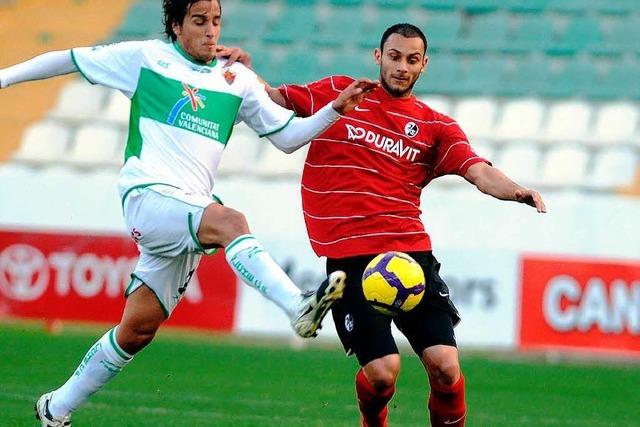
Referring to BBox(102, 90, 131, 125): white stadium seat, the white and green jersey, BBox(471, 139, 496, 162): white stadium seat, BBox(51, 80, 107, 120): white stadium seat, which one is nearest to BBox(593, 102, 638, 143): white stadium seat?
BBox(471, 139, 496, 162): white stadium seat

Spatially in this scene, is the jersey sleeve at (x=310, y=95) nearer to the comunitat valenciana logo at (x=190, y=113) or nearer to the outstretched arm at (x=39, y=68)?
the comunitat valenciana logo at (x=190, y=113)

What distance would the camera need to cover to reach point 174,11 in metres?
7.05

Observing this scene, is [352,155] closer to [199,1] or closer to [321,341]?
[199,1]

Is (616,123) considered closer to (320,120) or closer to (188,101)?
(320,120)

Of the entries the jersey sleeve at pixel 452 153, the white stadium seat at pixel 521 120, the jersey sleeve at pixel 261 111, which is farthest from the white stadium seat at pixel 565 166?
the jersey sleeve at pixel 261 111

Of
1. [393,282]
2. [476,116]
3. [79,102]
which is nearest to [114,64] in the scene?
[393,282]

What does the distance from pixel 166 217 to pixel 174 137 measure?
1.60ft

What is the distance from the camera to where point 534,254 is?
571 inches

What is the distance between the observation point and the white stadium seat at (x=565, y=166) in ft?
56.5

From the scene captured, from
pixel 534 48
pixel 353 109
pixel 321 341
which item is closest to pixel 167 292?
pixel 353 109

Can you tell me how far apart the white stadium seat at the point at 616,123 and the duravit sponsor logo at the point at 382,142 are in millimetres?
10701

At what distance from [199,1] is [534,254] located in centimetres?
823

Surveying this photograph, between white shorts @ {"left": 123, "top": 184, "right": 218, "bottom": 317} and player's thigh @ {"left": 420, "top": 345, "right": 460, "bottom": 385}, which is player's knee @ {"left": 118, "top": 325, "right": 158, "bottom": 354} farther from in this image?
player's thigh @ {"left": 420, "top": 345, "right": 460, "bottom": 385}

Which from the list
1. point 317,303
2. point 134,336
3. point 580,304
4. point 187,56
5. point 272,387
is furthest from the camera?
point 580,304
